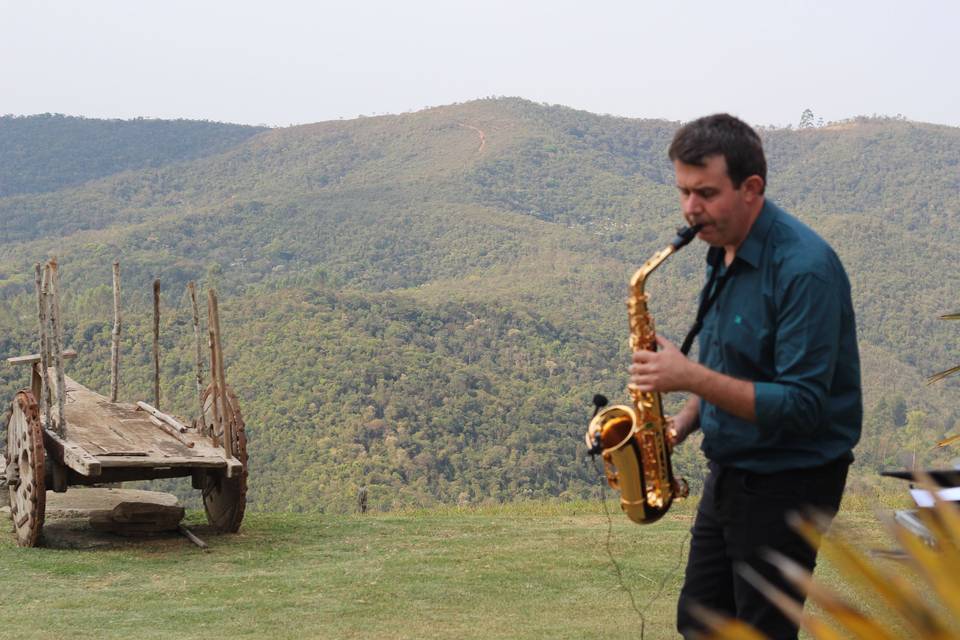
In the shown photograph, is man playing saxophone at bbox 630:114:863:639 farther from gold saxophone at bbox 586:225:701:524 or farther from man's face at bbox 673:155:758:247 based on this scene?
gold saxophone at bbox 586:225:701:524

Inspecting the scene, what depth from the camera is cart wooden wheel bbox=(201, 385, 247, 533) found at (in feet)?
31.9

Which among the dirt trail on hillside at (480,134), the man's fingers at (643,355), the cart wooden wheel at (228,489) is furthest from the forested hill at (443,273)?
the cart wooden wheel at (228,489)

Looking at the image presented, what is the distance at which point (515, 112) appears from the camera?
105 meters

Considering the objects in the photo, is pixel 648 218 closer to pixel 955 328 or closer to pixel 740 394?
pixel 955 328

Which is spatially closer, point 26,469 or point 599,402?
point 599,402

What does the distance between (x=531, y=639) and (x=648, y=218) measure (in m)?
75.8

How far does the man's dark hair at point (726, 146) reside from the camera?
292 centimetres

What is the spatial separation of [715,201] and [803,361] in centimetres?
43

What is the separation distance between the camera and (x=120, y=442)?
30.7ft

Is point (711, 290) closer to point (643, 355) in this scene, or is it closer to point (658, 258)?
point (658, 258)

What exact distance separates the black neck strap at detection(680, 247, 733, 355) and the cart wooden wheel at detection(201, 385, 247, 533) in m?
6.68

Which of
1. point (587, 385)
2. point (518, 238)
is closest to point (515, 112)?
point (518, 238)

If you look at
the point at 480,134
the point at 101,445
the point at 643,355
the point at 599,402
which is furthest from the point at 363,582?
the point at 480,134

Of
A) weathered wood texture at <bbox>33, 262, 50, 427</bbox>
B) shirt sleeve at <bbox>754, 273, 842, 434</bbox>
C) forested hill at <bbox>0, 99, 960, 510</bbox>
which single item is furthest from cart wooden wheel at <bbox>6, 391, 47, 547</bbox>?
shirt sleeve at <bbox>754, 273, 842, 434</bbox>
